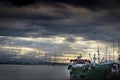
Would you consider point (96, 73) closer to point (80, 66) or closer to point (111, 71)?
point (111, 71)

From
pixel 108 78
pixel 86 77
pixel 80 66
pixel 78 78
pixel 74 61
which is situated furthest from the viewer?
pixel 74 61

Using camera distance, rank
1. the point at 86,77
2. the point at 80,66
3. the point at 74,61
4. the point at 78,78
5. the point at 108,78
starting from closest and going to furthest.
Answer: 1. the point at 108,78
2. the point at 86,77
3. the point at 78,78
4. the point at 80,66
5. the point at 74,61

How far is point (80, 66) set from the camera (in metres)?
102

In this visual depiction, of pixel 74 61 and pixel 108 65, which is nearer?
pixel 108 65

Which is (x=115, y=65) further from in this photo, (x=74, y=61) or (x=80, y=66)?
(x=74, y=61)

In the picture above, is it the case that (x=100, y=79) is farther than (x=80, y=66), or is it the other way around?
(x=80, y=66)

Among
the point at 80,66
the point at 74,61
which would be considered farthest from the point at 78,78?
the point at 74,61

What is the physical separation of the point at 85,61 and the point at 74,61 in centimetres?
335

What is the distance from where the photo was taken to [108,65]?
245 feet

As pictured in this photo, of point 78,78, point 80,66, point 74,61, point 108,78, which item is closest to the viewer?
point 108,78

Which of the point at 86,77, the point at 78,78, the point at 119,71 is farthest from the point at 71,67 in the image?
the point at 119,71

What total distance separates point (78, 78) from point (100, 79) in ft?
67.9

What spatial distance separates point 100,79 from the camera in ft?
240

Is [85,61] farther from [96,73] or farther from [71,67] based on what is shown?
[96,73]
